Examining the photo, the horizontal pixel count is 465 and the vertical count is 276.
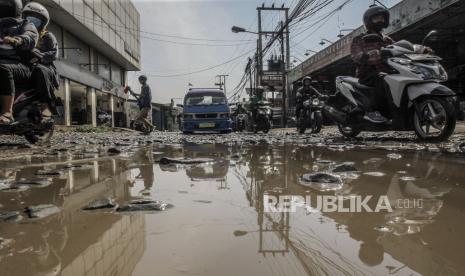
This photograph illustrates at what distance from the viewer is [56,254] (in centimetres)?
141

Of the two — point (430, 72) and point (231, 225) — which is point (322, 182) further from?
point (430, 72)

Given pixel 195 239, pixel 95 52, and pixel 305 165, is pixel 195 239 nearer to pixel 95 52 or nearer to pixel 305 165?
pixel 305 165

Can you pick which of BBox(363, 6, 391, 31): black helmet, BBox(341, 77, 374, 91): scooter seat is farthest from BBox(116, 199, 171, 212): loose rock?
BBox(363, 6, 391, 31): black helmet

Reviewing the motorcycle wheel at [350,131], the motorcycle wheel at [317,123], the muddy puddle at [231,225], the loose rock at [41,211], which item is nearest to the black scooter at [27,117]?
the muddy puddle at [231,225]

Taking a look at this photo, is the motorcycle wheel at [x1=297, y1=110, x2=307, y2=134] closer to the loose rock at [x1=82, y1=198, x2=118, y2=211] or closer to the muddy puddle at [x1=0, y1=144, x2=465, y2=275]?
the muddy puddle at [x1=0, y1=144, x2=465, y2=275]

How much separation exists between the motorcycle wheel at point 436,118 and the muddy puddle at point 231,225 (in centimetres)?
201

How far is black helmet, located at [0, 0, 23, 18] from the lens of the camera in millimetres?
5352

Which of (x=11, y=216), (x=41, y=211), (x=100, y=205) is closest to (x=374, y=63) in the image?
(x=100, y=205)

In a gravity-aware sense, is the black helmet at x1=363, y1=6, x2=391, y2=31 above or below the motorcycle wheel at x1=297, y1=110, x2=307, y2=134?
above

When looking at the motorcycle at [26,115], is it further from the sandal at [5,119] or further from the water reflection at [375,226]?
the water reflection at [375,226]

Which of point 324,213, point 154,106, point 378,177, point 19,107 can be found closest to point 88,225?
point 324,213

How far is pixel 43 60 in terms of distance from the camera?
588cm

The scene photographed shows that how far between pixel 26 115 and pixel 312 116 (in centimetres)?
752

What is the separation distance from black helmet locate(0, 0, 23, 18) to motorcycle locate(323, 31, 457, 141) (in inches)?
194
